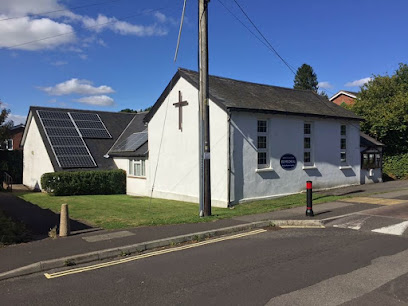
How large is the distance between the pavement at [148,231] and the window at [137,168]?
893cm

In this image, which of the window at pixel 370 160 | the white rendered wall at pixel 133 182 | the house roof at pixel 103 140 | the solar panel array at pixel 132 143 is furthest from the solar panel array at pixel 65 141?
the window at pixel 370 160

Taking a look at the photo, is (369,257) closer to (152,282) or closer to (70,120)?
(152,282)

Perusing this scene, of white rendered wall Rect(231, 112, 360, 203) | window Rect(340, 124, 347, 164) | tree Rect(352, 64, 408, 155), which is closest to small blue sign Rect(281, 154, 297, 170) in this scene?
white rendered wall Rect(231, 112, 360, 203)

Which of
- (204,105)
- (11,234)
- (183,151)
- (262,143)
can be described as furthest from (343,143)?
(11,234)

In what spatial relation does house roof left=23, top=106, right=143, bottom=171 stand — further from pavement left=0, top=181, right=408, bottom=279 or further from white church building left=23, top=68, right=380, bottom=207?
pavement left=0, top=181, right=408, bottom=279

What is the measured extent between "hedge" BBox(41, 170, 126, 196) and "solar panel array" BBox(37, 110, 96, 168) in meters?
1.45

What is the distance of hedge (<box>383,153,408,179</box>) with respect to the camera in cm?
2500

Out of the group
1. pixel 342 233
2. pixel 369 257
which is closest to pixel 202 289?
pixel 369 257

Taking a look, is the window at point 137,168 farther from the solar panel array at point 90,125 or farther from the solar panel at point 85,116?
the solar panel at point 85,116

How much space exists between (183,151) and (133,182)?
674 cm

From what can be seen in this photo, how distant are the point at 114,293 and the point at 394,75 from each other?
29.5 m

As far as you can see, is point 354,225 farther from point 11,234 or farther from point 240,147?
point 11,234

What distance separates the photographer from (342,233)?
877cm

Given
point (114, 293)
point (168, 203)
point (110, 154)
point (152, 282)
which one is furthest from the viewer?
point (110, 154)
